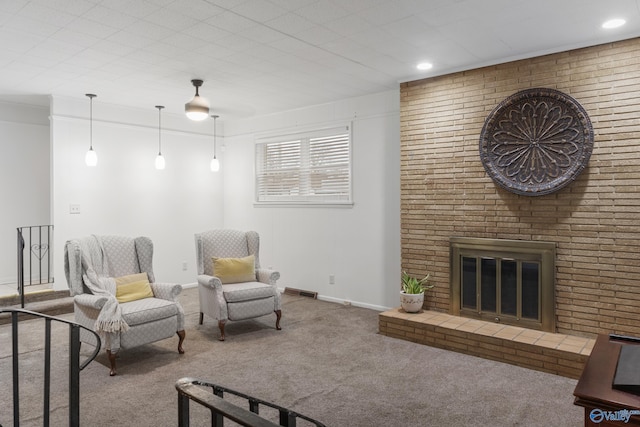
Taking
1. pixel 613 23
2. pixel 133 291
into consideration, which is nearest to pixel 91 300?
pixel 133 291

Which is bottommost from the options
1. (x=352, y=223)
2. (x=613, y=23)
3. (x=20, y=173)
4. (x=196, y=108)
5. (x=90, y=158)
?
(x=352, y=223)

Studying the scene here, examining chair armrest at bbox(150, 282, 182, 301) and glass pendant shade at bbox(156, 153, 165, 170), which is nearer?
chair armrest at bbox(150, 282, 182, 301)

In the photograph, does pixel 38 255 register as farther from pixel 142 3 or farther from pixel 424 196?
pixel 424 196

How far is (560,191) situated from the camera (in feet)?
12.6

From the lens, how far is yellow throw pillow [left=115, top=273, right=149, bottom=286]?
4.13 m

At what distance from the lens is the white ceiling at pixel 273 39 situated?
302 centimetres

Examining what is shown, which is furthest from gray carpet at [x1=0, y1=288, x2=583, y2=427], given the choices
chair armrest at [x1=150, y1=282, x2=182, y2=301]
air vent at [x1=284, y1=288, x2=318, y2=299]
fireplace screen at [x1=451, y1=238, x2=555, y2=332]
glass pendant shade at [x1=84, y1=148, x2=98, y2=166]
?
glass pendant shade at [x1=84, y1=148, x2=98, y2=166]

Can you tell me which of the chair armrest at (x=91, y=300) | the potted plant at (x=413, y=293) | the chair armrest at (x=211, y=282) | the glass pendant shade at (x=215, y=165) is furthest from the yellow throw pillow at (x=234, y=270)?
the glass pendant shade at (x=215, y=165)

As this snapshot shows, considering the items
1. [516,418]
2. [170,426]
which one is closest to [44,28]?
[170,426]

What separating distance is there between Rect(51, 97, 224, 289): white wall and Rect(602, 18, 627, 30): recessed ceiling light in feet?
18.1

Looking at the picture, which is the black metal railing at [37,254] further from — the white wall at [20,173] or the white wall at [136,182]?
the white wall at [136,182]

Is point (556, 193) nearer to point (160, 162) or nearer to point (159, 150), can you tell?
point (160, 162)

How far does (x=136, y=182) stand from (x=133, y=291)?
2709 mm

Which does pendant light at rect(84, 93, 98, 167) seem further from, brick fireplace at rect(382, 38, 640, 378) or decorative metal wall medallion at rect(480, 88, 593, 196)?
decorative metal wall medallion at rect(480, 88, 593, 196)
